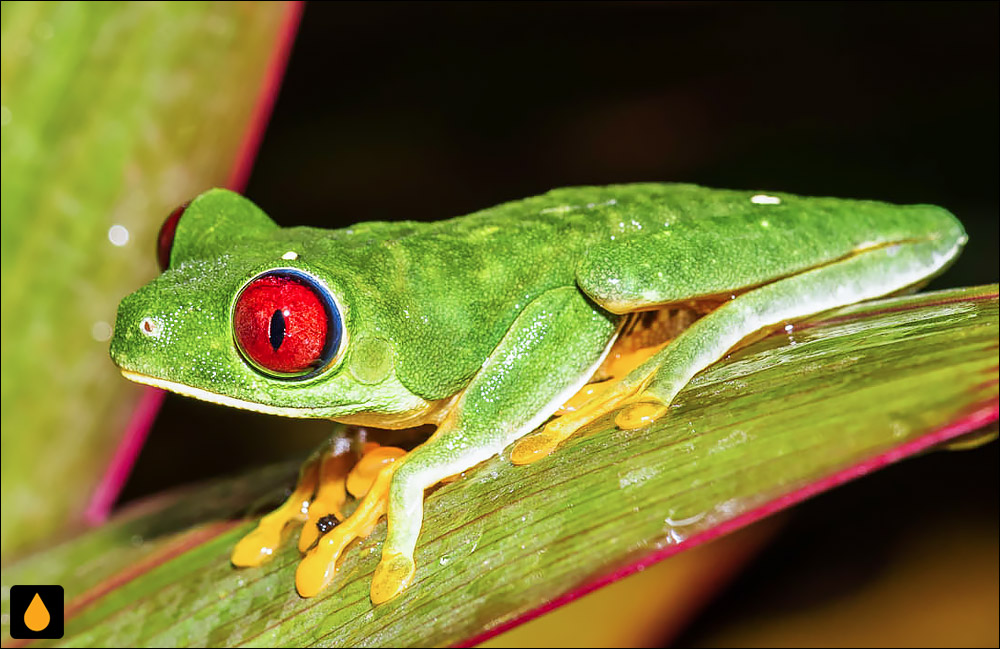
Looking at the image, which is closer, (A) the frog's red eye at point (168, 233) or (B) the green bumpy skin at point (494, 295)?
(B) the green bumpy skin at point (494, 295)

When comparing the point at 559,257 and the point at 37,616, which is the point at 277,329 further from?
the point at 37,616

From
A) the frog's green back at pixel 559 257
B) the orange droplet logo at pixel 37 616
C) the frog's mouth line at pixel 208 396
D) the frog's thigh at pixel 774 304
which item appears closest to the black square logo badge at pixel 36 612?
the orange droplet logo at pixel 37 616

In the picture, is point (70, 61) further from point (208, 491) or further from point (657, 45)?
point (657, 45)

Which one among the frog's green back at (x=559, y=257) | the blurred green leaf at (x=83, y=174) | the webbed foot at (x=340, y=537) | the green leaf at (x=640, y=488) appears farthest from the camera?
the blurred green leaf at (x=83, y=174)

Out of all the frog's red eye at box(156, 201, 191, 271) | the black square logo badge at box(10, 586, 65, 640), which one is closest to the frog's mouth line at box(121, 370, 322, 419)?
the frog's red eye at box(156, 201, 191, 271)

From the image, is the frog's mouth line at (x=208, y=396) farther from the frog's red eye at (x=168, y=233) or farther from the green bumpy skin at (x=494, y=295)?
the frog's red eye at (x=168, y=233)

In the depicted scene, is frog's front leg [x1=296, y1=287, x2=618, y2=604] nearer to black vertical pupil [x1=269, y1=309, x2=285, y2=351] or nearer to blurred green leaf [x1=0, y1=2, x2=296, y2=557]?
black vertical pupil [x1=269, y1=309, x2=285, y2=351]
